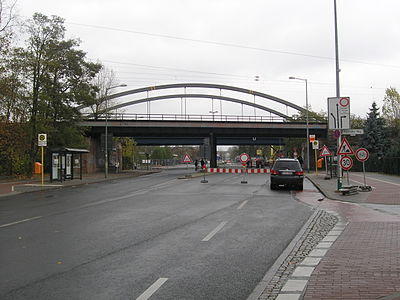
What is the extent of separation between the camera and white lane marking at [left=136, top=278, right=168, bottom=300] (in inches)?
191

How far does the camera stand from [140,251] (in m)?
7.31

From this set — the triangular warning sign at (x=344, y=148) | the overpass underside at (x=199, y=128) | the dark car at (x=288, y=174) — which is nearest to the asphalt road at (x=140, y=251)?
the triangular warning sign at (x=344, y=148)

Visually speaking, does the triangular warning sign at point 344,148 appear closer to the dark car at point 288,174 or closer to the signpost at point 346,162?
the signpost at point 346,162

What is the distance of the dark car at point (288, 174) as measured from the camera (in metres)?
21.8

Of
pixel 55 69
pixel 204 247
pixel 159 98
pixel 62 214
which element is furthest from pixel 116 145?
pixel 204 247

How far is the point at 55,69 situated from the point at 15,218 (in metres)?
29.9

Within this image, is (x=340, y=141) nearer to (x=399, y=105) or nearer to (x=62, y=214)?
(x=62, y=214)

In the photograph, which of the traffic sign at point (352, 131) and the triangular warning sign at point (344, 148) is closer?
the triangular warning sign at point (344, 148)

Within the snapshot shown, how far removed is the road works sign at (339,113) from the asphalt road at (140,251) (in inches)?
296

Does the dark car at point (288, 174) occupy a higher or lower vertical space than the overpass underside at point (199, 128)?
lower

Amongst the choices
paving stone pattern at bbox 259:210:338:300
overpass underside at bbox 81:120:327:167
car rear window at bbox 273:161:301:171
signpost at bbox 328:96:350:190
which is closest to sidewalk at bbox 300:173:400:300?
paving stone pattern at bbox 259:210:338:300

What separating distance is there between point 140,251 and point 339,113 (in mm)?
14580

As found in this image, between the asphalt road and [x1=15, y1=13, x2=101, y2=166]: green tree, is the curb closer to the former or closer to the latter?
the asphalt road

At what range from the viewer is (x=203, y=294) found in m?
5.00
